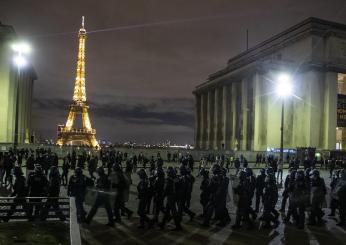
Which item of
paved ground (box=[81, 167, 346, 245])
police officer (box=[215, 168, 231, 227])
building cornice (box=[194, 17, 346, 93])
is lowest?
paved ground (box=[81, 167, 346, 245])

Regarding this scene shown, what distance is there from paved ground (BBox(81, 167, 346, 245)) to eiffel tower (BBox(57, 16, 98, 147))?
255ft

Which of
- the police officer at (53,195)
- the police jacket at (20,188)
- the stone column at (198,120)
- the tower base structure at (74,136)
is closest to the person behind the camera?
the police officer at (53,195)

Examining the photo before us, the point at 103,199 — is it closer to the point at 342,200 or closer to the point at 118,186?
the point at 118,186

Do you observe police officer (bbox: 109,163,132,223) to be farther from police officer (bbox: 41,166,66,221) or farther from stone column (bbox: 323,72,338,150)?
stone column (bbox: 323,72,338,150)

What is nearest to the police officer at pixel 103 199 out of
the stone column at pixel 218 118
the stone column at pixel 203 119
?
the stone column at pixel 218 118

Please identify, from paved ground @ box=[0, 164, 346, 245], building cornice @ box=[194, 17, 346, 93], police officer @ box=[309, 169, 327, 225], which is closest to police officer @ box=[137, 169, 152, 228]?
paved ground @ box=[0, 164, 346, 245]

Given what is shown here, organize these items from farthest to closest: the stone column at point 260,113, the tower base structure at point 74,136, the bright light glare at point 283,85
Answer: the tower base structure at point 74,136, the stone column at point 260,113, the bright light glare at point 283,85

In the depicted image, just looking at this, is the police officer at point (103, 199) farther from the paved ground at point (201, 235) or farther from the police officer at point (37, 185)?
the police officer at point (37, 185)

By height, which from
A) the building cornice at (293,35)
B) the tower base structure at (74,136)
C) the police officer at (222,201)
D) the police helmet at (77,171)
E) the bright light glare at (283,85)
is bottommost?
the police officer at (222,201)

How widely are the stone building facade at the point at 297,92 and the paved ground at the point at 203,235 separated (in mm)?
52475

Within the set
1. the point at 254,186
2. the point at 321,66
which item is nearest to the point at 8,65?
the point at 321,66

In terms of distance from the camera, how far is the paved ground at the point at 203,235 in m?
10.6

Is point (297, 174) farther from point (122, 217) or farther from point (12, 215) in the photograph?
point (12, 215)

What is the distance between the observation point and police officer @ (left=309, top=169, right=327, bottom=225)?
520 inches
